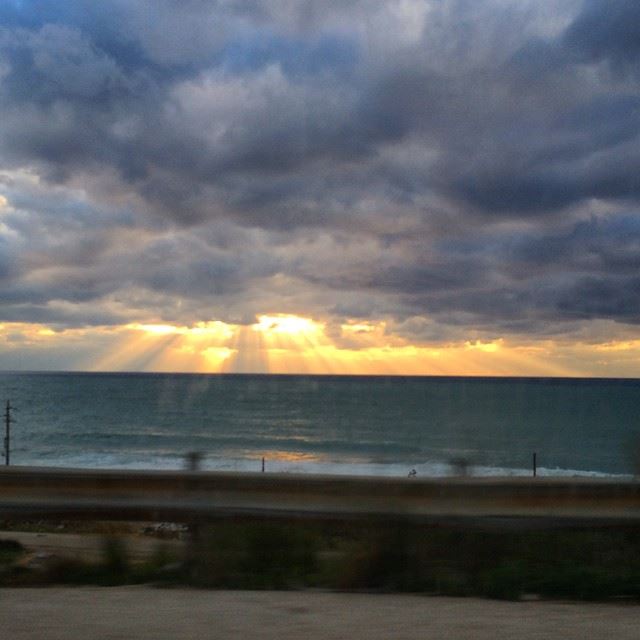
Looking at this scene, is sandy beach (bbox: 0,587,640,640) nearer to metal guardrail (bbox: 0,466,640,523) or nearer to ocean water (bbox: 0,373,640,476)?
metal guardrail (bbox: 0,466,640,523)

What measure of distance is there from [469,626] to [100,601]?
2428mm

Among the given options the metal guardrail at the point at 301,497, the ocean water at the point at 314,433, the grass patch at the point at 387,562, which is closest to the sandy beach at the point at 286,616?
the grass patch at the point at 387,562

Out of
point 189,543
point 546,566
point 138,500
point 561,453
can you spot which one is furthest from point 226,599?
point 561,453

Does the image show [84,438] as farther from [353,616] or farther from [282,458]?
[353,616]

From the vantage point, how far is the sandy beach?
439cm

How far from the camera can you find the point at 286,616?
4762mm

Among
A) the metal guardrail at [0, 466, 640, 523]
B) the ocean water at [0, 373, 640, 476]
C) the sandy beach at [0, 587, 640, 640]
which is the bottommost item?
the ocean water at [0, 373, 640, 476]

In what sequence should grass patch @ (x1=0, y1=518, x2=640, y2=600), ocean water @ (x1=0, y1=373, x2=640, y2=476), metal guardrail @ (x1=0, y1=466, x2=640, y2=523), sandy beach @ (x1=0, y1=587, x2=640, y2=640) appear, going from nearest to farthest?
sandy beach @ (x1=0, y1=587, x2=640, y2=640) → grass patch @ (x1=0, y1=518, x2=640, y2=600) → metal guardrail @ (x1=0, y1=466, x2=640, y2=523) → ocean water @ (x1=0, y1=373, x2=640, y2=476)

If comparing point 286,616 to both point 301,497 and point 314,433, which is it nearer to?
point 301,497

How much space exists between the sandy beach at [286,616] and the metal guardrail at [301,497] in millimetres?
589

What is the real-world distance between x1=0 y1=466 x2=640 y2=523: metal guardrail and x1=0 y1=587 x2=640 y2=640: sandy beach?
0.59m

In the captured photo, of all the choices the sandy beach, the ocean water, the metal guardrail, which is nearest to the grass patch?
the metal guardrail

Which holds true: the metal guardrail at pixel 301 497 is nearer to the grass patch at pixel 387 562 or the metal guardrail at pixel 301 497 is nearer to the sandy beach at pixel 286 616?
the grass patch at pixel 387 562

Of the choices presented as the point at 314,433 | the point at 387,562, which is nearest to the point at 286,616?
the point at 387,562
